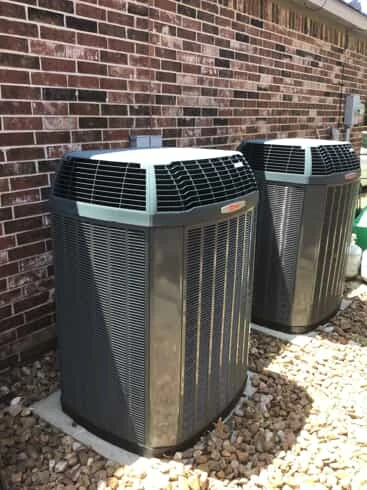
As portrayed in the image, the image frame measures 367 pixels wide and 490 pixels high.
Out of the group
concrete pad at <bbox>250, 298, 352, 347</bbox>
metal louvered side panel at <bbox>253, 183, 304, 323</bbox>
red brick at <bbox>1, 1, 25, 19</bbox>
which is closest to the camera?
red brick at <bbox>1, 1, 25, 19</bbox>

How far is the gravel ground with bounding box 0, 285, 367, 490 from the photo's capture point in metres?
2.01

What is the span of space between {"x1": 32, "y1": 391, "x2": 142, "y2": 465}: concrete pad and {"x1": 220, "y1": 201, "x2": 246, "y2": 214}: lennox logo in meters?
1.23

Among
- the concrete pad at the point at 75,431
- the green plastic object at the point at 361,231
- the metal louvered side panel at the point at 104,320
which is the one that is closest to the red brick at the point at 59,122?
the metal louvered side panel at the point at 104,320

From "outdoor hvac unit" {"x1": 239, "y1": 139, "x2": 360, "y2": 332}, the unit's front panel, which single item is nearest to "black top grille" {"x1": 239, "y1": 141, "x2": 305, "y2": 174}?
"outdoor hvac unit" {"x1": 239, "y1": 139, "x2": 360, "y2": 332}

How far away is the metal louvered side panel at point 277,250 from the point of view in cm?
315

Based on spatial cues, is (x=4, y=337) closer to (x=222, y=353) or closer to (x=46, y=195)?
(x=46, y=195)

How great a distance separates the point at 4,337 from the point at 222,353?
128 cm

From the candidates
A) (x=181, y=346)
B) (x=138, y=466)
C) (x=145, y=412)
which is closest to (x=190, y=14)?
(x=181, y=346)

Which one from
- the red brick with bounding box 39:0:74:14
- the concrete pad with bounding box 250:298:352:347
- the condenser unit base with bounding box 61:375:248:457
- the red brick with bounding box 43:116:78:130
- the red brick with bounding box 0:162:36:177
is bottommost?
the concrete pad with bounding box 250:298:352:347

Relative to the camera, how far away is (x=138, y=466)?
6.73ft

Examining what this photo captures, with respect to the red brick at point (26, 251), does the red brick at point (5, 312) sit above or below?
below

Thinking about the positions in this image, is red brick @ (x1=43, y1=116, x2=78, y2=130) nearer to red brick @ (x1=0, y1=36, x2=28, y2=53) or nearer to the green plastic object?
red brick @ (x1=0, y1=36, x2=28, y2=53)

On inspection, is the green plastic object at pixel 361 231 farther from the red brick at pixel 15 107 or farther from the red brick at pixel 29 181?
the red brick at pixel 15 107

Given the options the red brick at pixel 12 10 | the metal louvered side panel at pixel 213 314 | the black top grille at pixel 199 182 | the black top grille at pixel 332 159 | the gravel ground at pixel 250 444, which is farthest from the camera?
the black top grille at pixel 332 159
